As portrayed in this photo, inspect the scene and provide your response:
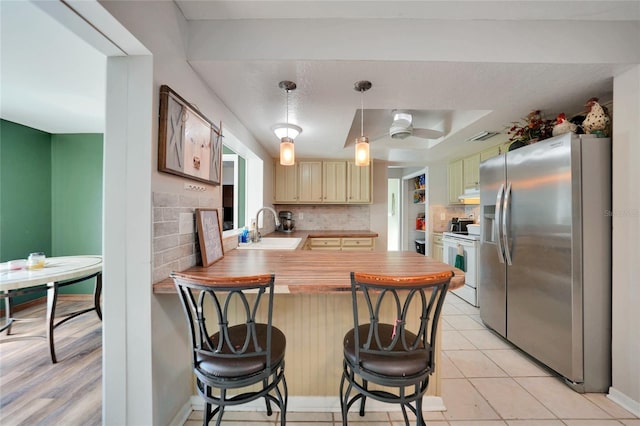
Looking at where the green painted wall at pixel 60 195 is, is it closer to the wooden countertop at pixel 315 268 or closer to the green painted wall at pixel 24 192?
the green painted wall at pixel 24 192

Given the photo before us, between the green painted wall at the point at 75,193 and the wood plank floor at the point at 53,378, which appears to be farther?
the green painted wall at the point at 75,193

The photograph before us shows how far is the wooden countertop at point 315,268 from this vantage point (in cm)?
122

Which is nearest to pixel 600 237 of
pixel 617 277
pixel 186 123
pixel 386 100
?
pixel 617 277

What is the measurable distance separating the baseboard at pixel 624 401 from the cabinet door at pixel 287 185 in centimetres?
381

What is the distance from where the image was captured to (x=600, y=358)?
69.7 inches

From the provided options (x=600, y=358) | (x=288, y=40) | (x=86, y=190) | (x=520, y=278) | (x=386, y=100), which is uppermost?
(x=288, y=40)

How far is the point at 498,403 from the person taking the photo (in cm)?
A: 167

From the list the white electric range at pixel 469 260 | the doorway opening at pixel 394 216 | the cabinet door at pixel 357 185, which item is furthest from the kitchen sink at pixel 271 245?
the doorway opening at pixel 394 216

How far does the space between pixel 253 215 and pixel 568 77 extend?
126 inches

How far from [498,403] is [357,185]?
3.24 meters

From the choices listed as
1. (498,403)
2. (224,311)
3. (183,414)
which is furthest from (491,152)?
(183,414)

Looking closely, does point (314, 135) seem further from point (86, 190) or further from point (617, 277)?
point (86, 190)

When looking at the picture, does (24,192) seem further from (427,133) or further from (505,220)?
(505,220)

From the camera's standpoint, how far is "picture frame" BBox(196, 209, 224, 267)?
161 centimetres
